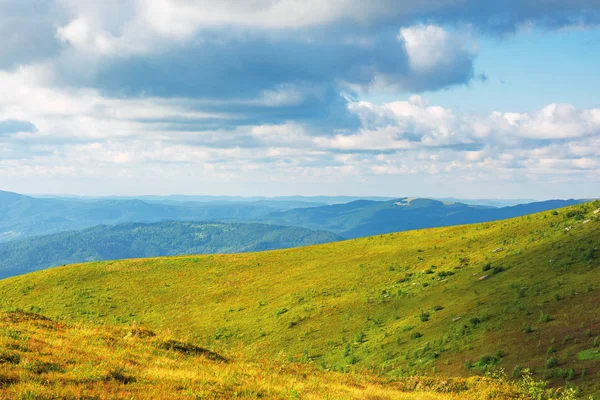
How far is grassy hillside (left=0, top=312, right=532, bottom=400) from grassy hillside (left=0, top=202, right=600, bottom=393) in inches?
147

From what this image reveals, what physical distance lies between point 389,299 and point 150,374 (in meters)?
32.0

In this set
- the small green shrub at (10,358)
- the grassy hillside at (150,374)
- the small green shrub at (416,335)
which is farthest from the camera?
the small green shrub at (416,335)

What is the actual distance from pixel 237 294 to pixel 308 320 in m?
16.3

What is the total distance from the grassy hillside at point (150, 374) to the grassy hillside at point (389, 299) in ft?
12.3

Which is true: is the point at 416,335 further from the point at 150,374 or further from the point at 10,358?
the point at 10,358

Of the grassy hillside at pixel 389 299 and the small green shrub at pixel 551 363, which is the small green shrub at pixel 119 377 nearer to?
the grassy hillside at pixel 389 299

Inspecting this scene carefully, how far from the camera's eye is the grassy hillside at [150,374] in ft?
40.8

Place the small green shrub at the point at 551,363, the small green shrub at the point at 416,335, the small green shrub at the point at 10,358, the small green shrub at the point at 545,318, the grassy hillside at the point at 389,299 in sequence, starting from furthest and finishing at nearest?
the small green shrub at the point at 416,335, the small green shrub at the point at 545,318, the grassy hillside at the point at 389,299, the small green shrub at the point at 551,363, the small green shrub at the point at 10,358

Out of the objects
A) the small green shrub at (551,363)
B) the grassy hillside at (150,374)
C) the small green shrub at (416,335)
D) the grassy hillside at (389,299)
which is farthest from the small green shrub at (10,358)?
the small green shrub at (416,335)

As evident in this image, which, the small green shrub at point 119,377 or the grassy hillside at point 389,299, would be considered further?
the grassy hillside at point 389,299

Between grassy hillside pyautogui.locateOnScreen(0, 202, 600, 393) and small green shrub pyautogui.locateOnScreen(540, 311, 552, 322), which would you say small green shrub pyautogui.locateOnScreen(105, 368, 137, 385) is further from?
small green shrub pyautogui.locateOnScreen(540, 311, 552, 322)

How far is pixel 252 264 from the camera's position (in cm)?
7050

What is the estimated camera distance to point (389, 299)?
4325 centimetres

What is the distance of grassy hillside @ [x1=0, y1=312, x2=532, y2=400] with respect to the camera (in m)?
12.4
